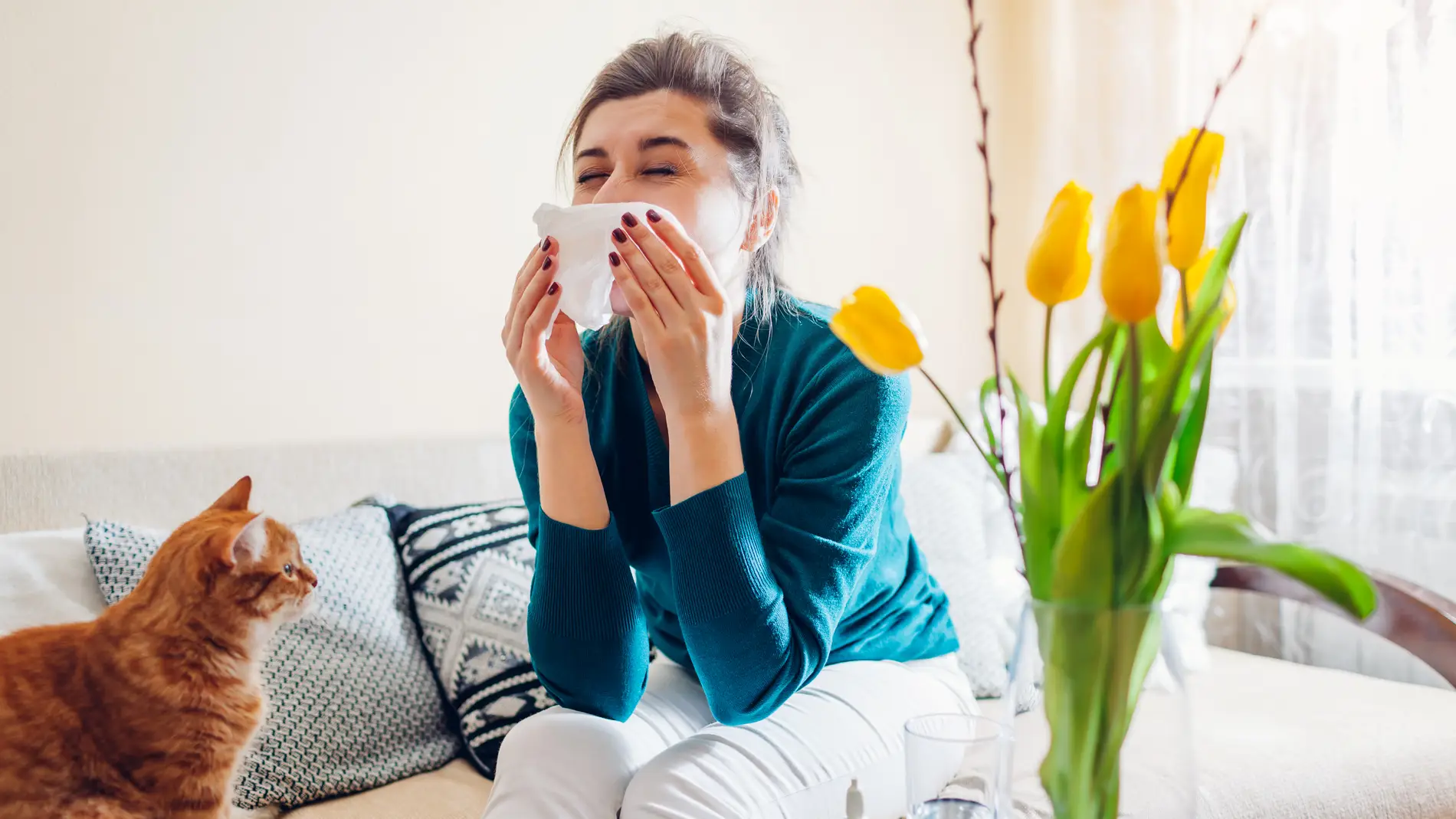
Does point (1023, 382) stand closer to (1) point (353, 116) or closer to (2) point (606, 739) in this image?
(1) point (353, 116)

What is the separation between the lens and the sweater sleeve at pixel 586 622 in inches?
40.3

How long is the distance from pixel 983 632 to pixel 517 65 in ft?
4.16

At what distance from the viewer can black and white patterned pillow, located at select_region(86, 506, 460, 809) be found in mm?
1209

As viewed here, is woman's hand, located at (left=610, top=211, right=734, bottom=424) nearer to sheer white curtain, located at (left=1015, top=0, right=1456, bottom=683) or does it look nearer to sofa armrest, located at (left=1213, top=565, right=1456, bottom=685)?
sofa armrest, located at (left=1213, top=565, right=1456, bottom=685)

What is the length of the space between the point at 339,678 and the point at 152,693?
0.48 metres

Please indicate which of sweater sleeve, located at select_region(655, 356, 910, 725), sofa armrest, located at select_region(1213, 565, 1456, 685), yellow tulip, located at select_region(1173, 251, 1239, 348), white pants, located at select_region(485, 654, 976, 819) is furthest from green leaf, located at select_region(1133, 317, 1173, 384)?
sofa armrest, located at select_region(1213, 565, 1456, 685)

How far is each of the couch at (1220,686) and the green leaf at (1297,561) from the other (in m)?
0.68

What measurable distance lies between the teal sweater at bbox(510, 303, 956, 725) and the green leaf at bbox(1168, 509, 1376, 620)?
45cm

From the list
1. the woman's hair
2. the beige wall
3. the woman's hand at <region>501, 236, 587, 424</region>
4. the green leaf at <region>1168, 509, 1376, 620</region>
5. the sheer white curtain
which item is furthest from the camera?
the sheer white curtain

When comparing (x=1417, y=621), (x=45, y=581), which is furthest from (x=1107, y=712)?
(x=45, y=581)

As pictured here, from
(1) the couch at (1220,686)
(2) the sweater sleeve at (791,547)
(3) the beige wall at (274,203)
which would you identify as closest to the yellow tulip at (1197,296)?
(2) the sweater sleeve at (791,547)

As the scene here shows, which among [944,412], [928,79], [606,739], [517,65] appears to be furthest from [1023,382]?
[606,739]

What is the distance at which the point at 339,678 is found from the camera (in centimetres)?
127

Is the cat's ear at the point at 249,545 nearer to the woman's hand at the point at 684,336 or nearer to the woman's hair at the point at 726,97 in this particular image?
the woman's hand at the point at 684,336
